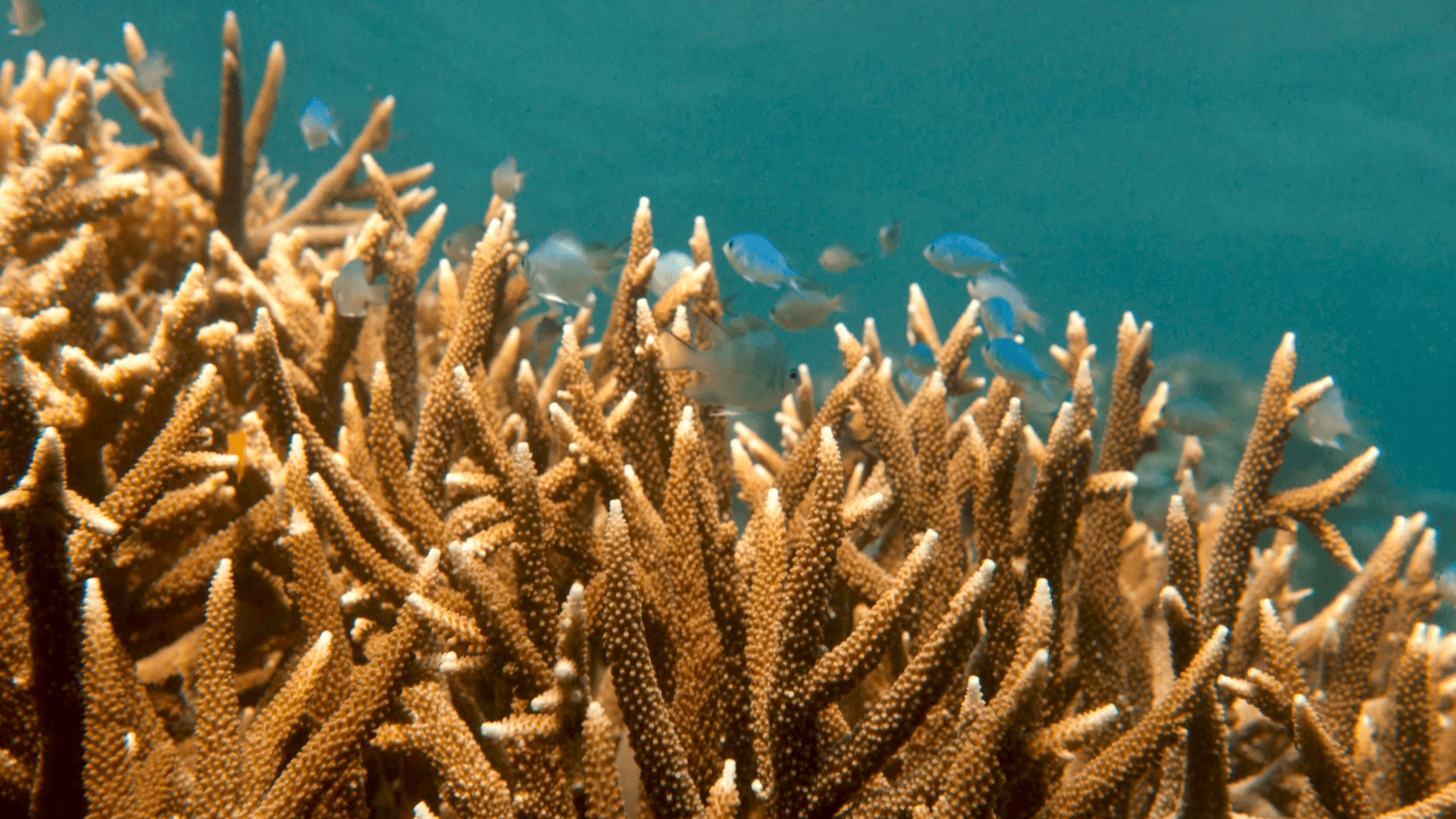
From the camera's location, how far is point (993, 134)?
156 feet

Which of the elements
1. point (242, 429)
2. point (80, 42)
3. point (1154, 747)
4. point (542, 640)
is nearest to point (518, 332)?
point (242, 429)

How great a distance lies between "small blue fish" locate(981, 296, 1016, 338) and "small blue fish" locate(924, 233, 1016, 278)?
567 millimetres

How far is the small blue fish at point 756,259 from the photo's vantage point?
5.14 m

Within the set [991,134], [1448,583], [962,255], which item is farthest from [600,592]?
[991,134]

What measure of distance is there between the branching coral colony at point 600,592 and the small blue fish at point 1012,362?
992 millimetres

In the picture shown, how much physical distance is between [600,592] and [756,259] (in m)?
3.67

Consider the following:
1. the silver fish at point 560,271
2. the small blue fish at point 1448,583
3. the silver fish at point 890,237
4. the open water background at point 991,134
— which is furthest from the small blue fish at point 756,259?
the open water background at point 991,134

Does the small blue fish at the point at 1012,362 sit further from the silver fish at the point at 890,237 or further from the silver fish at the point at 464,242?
the silver fish at the point at 890,237

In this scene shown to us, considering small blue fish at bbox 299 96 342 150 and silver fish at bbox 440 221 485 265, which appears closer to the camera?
silver fish at bbox 440 221 485 265

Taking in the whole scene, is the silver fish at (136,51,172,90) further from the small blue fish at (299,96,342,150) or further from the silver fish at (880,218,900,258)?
the silver fish at (880,218,900,258)

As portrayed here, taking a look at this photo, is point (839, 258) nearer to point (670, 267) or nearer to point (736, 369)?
point (670, 267)

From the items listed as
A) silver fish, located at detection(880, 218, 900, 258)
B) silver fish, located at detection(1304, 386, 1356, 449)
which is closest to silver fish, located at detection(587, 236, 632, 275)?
silver fish, located at detection(880, 218, 900, 258)

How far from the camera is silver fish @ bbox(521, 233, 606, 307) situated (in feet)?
12.4

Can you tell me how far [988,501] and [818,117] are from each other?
5160 cm
